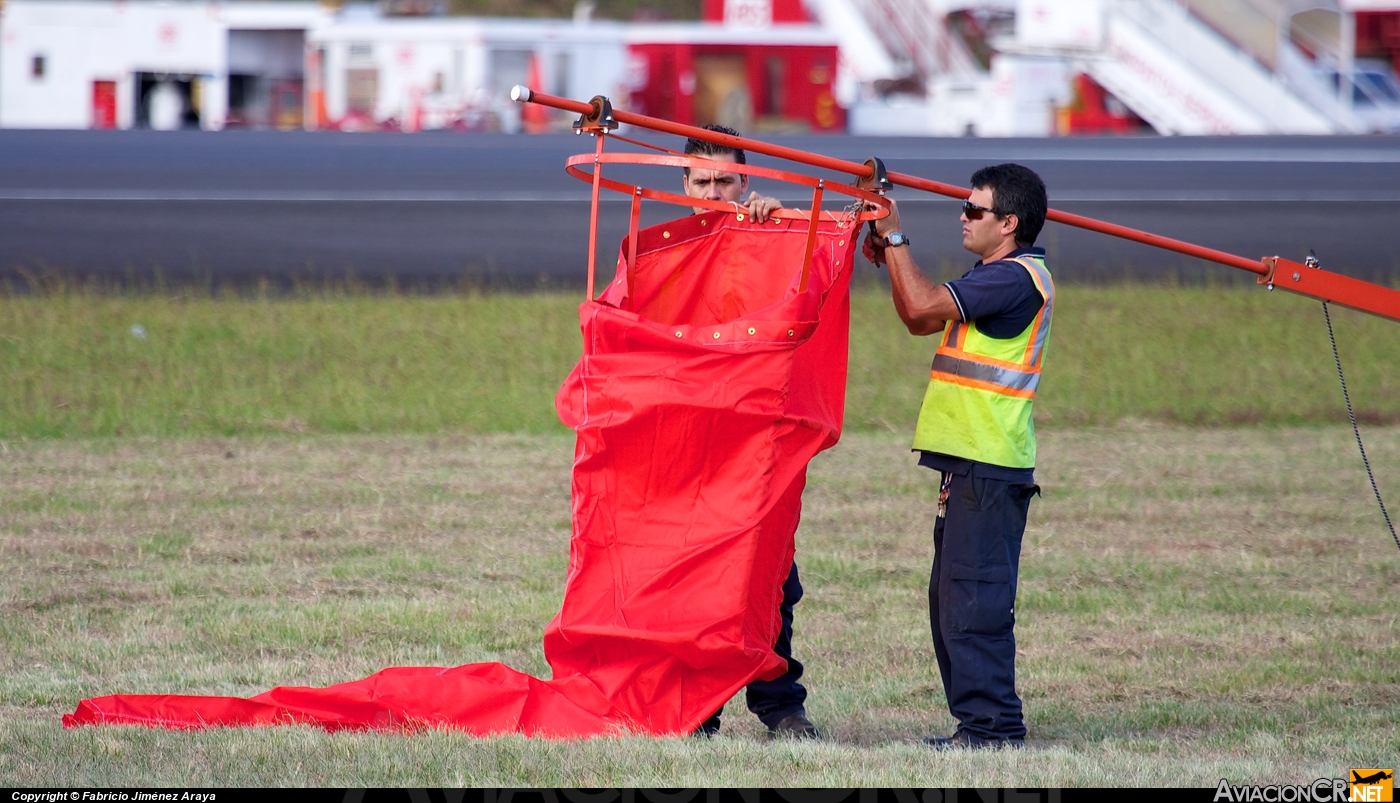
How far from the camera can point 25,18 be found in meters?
24.8

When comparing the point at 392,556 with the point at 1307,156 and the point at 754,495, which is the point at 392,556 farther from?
the point at 1307,156

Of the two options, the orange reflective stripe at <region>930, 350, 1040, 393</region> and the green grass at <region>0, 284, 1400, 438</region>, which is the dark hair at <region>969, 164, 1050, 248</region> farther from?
the green grass at <region>0, 284, 1400, 438</region>

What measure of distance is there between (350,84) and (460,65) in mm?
2160

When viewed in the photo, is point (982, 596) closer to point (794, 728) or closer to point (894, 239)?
point (794, 728)

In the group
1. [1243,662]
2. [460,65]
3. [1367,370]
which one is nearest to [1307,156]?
[1367,370]

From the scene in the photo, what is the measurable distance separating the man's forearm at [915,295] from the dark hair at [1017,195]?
0.37 meters

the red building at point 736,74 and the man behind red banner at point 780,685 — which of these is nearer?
the man behind red banner at point 780,685

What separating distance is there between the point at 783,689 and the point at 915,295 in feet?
4.56

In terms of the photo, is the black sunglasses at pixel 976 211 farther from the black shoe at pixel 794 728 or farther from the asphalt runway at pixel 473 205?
the asphalt runway at pixel 473 205

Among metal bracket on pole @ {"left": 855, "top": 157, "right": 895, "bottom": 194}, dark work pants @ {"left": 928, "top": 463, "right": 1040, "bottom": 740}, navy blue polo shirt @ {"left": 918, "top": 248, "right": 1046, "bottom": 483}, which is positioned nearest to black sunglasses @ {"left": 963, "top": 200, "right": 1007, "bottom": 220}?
navy blue polo shirt @ {"left": 918, "top": 248, "right": 1046, "bottom": 483}

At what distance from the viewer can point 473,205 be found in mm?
17984

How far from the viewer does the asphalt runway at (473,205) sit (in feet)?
52.6

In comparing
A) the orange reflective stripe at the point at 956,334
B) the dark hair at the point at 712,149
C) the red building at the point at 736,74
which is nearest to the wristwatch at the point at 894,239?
the orange reflective stripe at the point at 956,334

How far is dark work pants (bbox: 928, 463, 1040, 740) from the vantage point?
15.4 ft
